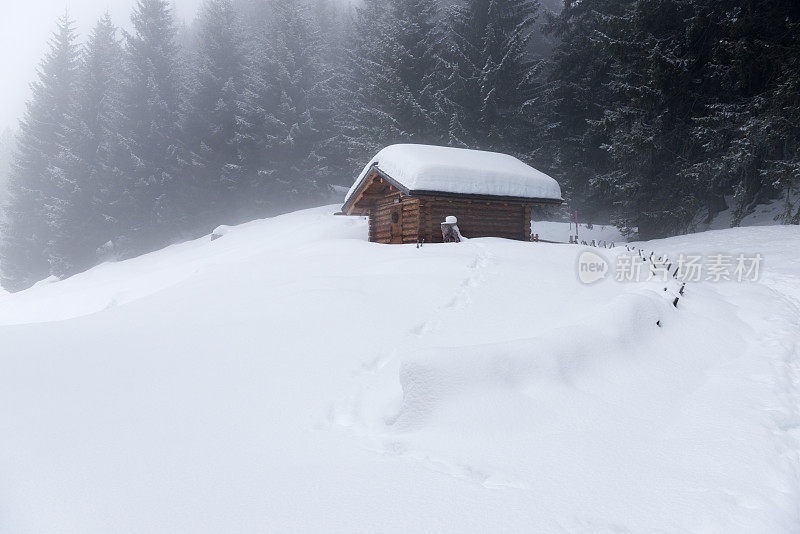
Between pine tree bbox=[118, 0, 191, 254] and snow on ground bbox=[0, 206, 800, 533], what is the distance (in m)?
23.0

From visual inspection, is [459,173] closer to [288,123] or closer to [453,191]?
[453,191]

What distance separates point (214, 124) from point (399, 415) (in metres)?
28.8

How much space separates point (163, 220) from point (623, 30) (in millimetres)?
26673

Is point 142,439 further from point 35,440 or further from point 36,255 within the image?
point 36,255

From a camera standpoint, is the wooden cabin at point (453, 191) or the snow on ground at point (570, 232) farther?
the snow on ground at point (570, 232)

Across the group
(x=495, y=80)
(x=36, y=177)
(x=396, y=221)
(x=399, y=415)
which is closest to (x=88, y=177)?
(x=36, y=177)

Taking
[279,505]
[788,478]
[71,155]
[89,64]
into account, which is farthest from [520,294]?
[89,64]

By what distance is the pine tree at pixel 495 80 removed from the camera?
21766 mm

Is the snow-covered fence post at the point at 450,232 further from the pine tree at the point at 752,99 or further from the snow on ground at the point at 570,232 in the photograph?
the snow on ground at the point at 570,232

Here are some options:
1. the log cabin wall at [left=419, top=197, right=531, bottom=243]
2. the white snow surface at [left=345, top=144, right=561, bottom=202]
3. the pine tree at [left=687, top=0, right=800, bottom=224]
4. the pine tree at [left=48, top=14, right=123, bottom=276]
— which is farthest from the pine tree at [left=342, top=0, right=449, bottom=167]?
the pine tree at [left=48, top=14, right=123, bottom=276]

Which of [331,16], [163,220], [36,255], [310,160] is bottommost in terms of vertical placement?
[36,255]

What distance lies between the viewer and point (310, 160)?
2514 cm

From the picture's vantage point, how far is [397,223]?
14438mm

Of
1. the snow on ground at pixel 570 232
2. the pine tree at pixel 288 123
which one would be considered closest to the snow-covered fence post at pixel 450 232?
the snow on ground at pixel 570 232
